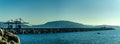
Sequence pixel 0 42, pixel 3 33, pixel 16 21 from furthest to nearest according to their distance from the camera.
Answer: pixel 16 21 → pixel 3 33 → pixel 0 42

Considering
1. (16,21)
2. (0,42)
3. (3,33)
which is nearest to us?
(0,42)

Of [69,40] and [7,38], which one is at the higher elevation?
[7,38]

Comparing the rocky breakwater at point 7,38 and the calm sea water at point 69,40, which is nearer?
the rocky breakwater at point 7,38

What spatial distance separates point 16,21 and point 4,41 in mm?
185134

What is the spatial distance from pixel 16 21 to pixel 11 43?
606ft

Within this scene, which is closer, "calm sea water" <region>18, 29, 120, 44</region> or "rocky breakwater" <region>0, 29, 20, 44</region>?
"rocky breakwater" <region>0, 29, 20, 44</region>

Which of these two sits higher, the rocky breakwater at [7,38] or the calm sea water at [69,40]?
the rocky breakwater at [7,38]

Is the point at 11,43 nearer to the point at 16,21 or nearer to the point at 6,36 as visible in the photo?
the point at 6,36

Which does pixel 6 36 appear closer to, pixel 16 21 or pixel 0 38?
pixel 0 38

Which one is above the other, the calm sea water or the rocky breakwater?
the rocky breakwater

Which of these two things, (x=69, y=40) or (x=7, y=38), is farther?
(x=69, y=40)

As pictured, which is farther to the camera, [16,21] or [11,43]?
[16,21]

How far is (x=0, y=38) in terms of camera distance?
42.0ft

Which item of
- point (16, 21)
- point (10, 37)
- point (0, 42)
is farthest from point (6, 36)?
point (16, 21)
